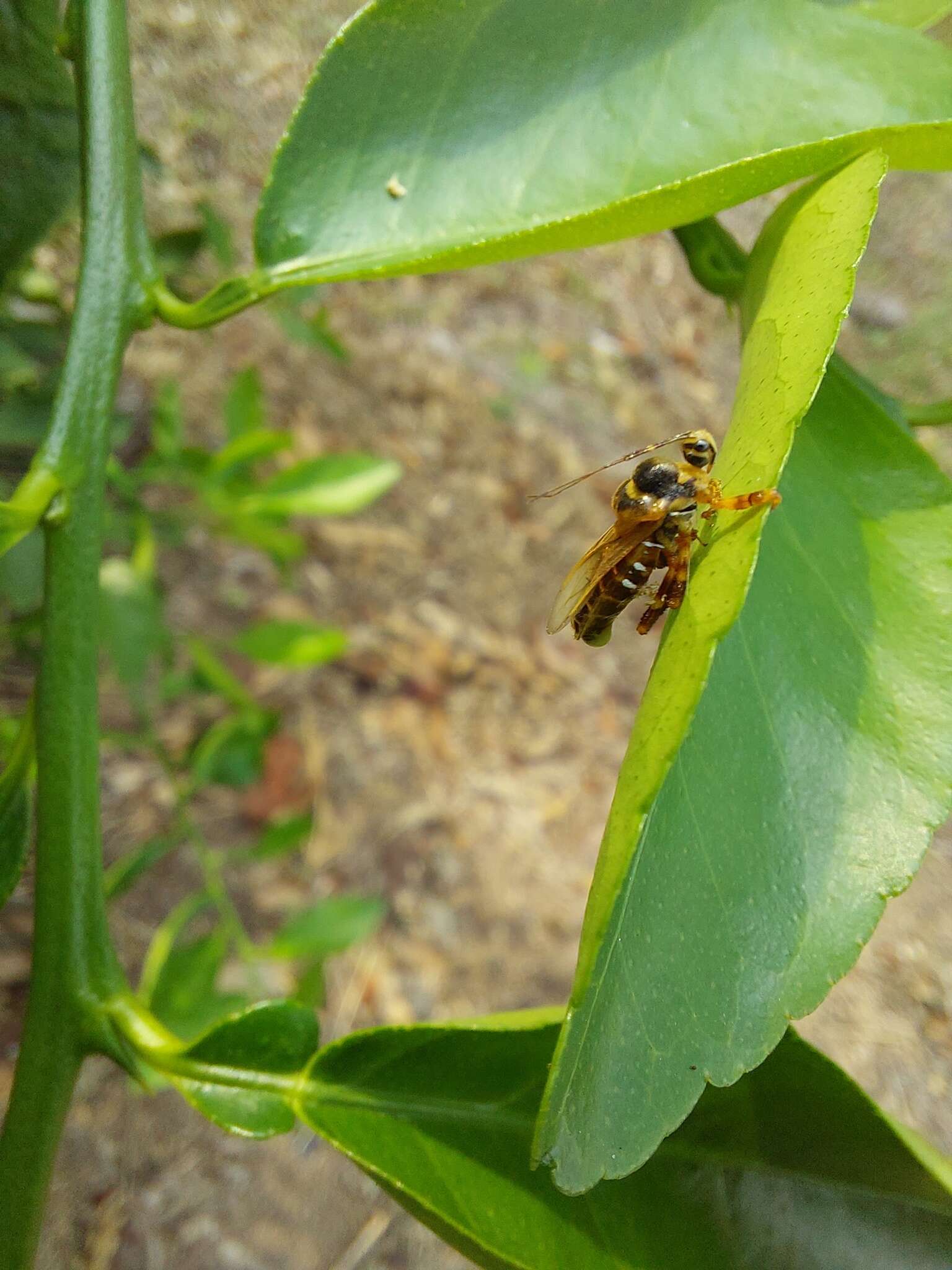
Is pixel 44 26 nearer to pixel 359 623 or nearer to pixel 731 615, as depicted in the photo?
pixel 731 615

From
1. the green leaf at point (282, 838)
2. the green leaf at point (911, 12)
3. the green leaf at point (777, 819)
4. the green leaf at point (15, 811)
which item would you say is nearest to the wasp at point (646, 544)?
the green leaf at point (777, 819)

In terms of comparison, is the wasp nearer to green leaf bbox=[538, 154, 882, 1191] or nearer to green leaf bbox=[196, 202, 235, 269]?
green leaf bbox=[538, 154, 882, 1191]

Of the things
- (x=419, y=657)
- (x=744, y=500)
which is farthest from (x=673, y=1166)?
(x=419, y=657)

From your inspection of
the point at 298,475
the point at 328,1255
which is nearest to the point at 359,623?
the point at 298,475

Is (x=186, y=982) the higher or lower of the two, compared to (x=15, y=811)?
lower

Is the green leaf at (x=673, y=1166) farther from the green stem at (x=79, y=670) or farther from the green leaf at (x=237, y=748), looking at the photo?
the green leaf at (x=237, y=748)

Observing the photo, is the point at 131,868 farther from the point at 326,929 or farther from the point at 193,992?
the point at 326,929

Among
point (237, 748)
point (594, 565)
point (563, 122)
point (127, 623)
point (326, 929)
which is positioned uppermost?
point (563, 122)
